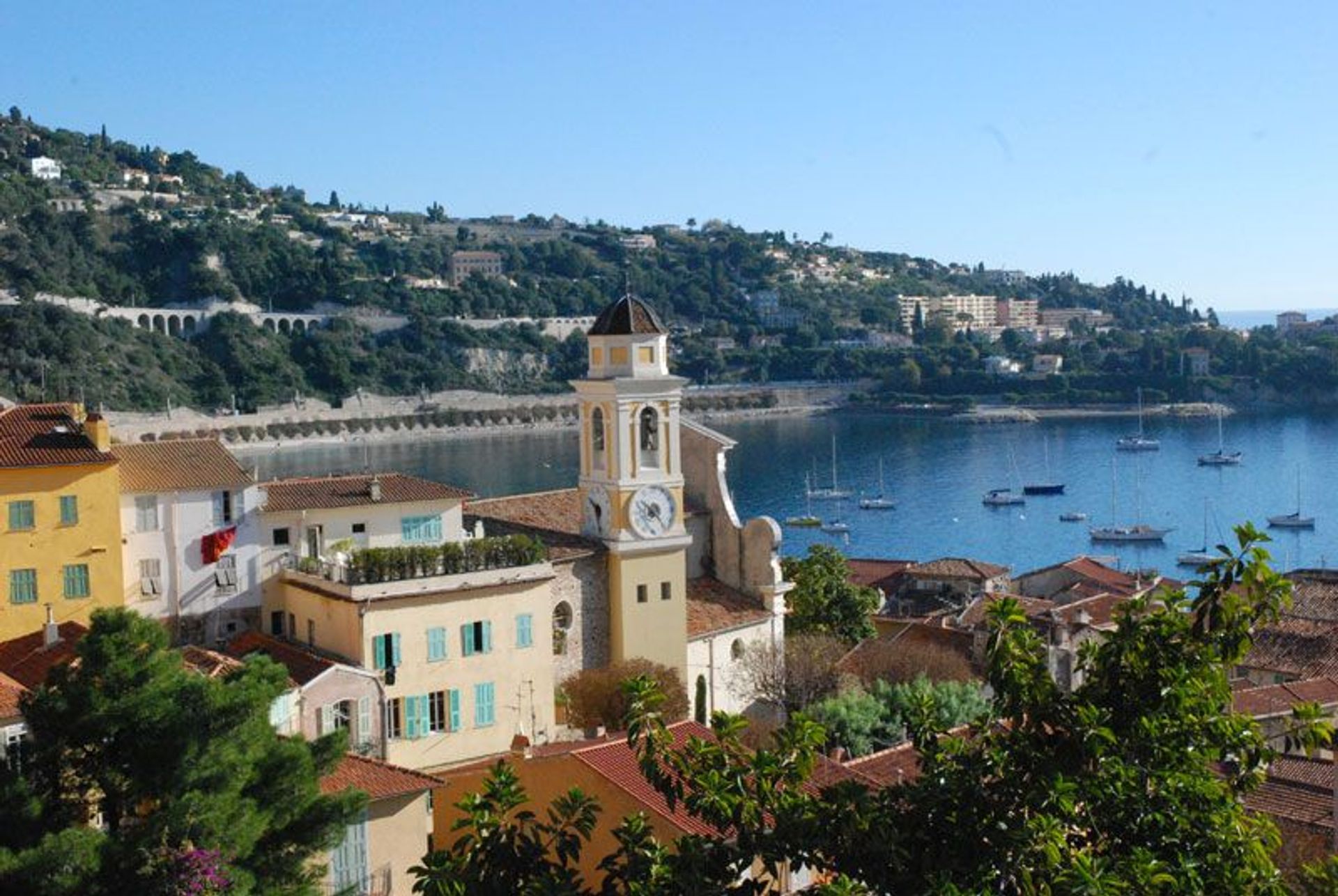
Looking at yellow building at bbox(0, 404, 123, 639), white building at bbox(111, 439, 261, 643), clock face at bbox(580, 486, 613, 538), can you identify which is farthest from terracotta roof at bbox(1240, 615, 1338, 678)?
yellow building at bbox(0, 404, 123, 639)

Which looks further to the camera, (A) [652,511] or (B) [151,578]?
(A) [652,511]

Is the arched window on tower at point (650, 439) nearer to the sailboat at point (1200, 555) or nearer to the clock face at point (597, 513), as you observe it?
the clock face at point (597, 513)

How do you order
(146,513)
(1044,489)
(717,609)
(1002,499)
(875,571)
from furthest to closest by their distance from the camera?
1. (1044,489)
2. (1002,499)
3. (875,571)
4. (717,609)
5. (146,513)

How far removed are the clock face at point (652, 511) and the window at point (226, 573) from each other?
4.98 metres

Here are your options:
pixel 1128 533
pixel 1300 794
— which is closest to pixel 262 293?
pixel 1128 533

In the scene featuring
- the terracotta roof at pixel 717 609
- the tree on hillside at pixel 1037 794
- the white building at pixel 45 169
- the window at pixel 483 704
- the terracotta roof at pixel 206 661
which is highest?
the white building at pixel 45 169

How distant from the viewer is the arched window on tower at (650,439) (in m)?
20.6

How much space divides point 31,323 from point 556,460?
1409 inches

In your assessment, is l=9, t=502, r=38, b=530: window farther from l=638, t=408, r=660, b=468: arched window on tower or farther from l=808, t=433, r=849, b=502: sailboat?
l=808, t=433, r=849, b=502: sailboat

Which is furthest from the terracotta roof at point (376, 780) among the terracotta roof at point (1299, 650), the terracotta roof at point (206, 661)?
the terracotta roof at point (1299, 650)

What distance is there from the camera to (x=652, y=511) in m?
20.5

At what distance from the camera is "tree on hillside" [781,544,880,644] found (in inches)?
979

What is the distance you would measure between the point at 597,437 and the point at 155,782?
473 inches

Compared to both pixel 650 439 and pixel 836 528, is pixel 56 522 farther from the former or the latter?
pixel 836 528
